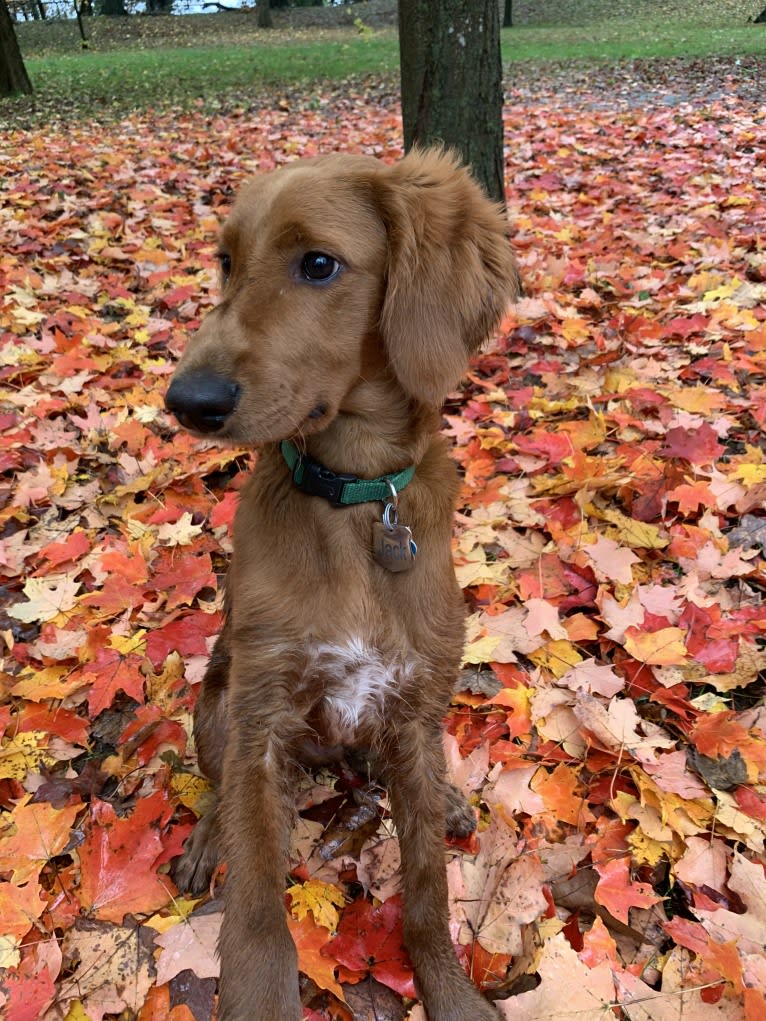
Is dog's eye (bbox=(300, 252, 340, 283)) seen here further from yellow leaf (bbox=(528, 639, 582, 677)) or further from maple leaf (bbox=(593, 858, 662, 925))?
maple leaf (bbox=(593, 858, 662, 925))

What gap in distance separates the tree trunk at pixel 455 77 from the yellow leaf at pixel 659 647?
3.69 meters

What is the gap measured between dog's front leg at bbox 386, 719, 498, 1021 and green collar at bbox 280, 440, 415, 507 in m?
0.69

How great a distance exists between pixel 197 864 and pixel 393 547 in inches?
47.0

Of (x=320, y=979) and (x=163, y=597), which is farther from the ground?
(x=163, y=597)

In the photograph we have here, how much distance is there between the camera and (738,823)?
2.21 metres

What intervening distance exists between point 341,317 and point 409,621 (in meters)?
0.88

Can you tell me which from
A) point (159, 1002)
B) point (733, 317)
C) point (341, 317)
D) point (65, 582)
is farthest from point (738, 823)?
point (733, 317)

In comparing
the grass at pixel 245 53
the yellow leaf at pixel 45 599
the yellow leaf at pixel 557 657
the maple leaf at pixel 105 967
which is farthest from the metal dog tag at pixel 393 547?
the grass at pixel 245 53

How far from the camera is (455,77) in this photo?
4961 millimetres

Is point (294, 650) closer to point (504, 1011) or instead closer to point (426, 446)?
point (426, 446)

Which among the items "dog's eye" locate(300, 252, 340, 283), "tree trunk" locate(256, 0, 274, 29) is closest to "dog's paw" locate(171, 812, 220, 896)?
"dog's eye" locate(300, 252, 340, 283)

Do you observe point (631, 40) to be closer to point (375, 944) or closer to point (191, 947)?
point (375, 944)

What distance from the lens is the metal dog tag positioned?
2076mm

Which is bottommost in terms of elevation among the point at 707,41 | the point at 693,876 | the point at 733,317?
the point at 693,876
